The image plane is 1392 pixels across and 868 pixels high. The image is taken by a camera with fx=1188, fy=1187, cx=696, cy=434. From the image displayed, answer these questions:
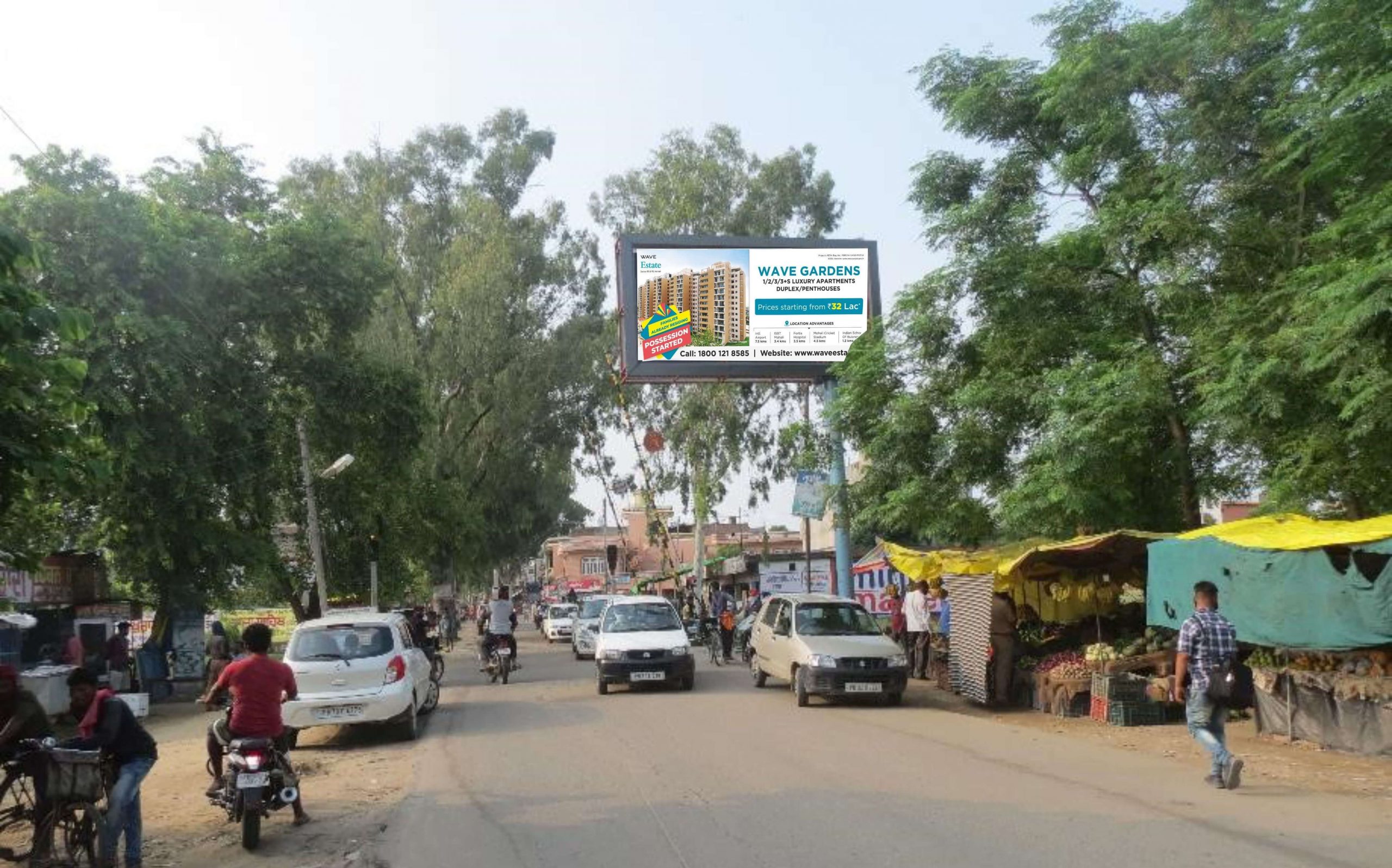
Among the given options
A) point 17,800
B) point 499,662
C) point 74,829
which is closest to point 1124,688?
point 74,829

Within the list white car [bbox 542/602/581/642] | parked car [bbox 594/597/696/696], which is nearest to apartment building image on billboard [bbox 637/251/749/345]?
parked car [bbox 594/597/696/696]

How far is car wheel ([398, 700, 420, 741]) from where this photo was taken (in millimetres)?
15742

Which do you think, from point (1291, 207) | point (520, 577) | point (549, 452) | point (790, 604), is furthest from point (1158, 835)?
point (520, 577)

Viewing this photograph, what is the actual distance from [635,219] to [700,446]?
31.9 feet

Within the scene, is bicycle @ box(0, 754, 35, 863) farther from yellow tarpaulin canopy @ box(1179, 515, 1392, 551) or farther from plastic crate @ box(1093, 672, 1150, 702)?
plastic crate @ box(1093, 672, 1150, 702)

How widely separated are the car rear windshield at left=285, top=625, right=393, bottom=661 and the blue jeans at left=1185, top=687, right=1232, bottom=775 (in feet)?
32.1

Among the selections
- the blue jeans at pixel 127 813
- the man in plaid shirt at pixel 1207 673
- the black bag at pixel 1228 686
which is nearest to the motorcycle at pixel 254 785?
the blue jeans at pixel 127 813

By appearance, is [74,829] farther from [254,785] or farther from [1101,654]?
[1101,654]

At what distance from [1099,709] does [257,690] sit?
1069 centimetres

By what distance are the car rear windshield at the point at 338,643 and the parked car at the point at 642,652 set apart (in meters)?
5.98

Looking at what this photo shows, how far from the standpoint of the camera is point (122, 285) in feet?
75.3

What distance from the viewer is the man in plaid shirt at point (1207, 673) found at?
32.8 feet

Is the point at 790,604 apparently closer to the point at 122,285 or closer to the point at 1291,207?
the point at 1291,207

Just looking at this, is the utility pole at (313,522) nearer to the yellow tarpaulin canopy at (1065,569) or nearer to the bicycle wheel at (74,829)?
the yellow tarpaulin canopy at (1065,569)
